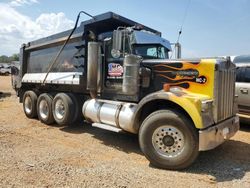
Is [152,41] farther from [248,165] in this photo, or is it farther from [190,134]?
[248,165]

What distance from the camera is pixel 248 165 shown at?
5.28 m

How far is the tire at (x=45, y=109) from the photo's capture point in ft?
27.7

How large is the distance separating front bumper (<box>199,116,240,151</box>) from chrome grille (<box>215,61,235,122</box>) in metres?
0.13

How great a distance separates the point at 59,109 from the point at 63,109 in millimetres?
202

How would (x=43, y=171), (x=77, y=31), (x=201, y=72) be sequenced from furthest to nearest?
(x=77, y=31) < (x=201, y=72) < (x=43, y=171)

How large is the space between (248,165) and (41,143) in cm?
439

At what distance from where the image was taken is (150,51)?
21.1 feet

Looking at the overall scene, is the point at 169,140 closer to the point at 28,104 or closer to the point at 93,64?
the point at 93,64

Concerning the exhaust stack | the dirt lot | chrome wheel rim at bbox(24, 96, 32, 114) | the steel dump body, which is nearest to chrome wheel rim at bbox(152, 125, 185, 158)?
the dirt lot

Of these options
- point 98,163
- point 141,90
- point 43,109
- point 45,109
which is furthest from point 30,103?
point 98,163

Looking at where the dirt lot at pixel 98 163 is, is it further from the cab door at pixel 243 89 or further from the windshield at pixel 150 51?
the windshield at pixel 150 51

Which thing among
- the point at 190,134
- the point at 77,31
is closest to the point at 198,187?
the point at 190,134

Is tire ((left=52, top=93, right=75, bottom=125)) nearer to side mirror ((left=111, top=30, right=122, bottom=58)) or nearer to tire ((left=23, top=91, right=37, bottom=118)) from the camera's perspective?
tire ((left=23, top=91, right=37, bottom=118))

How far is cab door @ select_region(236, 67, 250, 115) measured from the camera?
798cm
